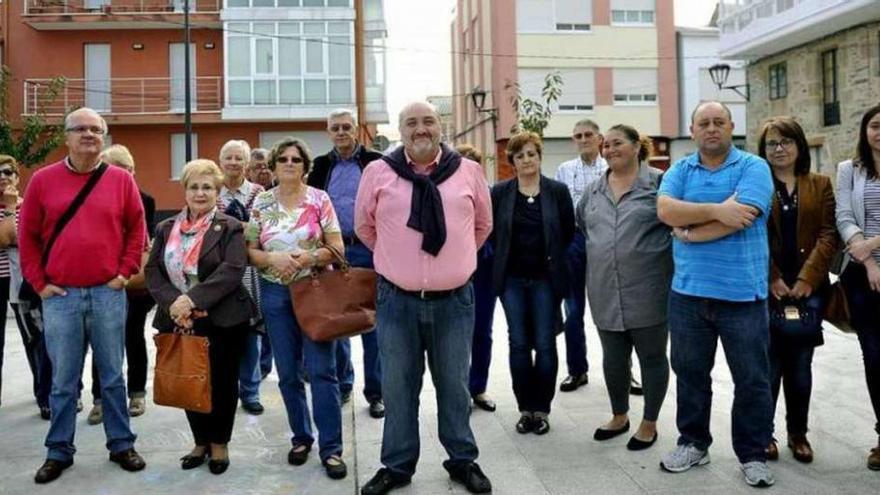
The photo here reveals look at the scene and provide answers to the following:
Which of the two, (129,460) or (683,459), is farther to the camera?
(129,460)

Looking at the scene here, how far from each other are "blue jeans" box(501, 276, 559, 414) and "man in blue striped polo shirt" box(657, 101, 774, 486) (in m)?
0.92

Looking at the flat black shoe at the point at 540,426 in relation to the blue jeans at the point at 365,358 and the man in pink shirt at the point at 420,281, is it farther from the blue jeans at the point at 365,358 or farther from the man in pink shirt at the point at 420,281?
the blue jeans at the point at 365,358

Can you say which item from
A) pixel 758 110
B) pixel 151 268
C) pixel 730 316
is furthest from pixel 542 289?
pixel 758 110

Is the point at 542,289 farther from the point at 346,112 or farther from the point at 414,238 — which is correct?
the point at 346,112

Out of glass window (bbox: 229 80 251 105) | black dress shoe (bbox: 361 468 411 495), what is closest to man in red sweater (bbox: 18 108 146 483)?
black dress shoe (bbox: 361 468 411 495)

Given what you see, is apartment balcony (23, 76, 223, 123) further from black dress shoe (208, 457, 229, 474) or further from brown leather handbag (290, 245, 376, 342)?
brown leather handbag (290, 245, 376, 342)

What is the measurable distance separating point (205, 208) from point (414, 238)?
137 centimetres

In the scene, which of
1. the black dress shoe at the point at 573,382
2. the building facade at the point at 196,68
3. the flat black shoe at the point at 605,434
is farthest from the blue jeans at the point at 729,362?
the building facade at the point at 196,68

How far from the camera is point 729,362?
425 centimetres

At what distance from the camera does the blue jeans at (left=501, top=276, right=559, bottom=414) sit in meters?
5.09

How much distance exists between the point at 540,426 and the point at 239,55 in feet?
79.7

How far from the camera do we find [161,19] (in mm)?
27125

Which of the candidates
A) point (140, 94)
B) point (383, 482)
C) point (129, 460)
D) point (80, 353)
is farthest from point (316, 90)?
point (383, 482)

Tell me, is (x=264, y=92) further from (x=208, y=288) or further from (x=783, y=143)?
(x=783, y=143)
